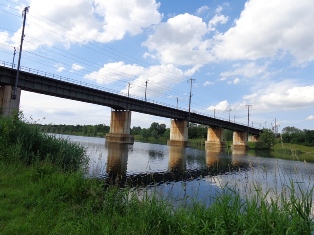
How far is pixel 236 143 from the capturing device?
11450 centimetres

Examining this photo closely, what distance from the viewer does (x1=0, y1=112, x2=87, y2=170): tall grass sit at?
11.5m

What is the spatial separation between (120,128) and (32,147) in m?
61.2

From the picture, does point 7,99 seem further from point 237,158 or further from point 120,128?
point 237,158

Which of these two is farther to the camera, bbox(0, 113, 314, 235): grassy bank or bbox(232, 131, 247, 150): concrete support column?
bbox(232, 131, 247, 150): concrete support column

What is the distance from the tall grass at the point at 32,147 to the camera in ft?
37.7

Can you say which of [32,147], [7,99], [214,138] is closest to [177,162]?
[32,147]

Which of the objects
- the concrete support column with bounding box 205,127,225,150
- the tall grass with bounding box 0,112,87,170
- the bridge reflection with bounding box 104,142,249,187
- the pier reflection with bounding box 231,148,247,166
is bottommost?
the bridge reflection with bounding box 104,142,249,187

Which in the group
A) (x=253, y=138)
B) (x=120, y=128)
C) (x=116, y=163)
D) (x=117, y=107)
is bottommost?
(x=116, y=163)

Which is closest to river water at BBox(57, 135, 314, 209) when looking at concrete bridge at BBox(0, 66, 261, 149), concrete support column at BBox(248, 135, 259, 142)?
concrete bridge at BBox(0, 66, 261, 149)

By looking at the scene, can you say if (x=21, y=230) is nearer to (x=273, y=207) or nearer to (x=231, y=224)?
(x=231, y=224)

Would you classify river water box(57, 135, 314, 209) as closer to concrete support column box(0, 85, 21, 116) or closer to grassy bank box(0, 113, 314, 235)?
grassy bank box(0, 113, 314, 235)

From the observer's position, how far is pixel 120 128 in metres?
74.4

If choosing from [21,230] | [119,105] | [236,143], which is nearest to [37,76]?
[119,105]

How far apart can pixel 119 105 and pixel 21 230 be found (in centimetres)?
6607
